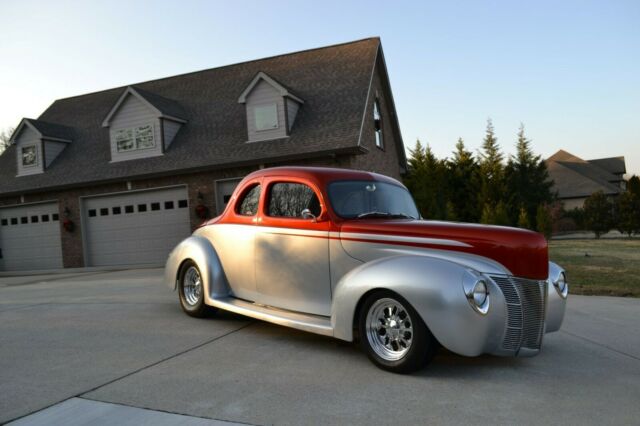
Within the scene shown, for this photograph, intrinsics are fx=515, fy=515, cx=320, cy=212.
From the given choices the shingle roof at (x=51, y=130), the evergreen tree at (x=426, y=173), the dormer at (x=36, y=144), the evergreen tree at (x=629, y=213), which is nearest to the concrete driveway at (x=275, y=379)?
the dormer at (x=36, y=144)

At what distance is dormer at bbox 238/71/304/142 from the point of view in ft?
55.7

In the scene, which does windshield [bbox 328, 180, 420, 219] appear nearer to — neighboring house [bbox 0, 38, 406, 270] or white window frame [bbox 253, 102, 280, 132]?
neighboring house [bbox 0, 38, 406, 270]

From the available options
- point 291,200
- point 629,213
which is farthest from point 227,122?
point 629,213

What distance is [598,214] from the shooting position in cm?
3183

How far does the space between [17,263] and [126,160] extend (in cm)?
680

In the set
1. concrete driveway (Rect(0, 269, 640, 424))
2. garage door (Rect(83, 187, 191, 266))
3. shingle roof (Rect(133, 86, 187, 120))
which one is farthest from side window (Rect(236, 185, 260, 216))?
shingle roof (Rect(133, 86, 187, 120))

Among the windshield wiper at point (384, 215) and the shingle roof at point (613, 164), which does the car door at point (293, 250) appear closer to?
the windshield wiper at point (384, 215)

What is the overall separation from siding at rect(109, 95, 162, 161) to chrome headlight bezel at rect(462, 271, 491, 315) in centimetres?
1627

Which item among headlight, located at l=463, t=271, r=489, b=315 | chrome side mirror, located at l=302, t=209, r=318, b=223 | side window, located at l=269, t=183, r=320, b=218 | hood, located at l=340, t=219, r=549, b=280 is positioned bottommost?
headlight, located at l=463, t=271, r=489, b=315

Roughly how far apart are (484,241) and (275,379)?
2.13 meters

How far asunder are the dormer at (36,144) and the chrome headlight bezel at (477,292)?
2085cm

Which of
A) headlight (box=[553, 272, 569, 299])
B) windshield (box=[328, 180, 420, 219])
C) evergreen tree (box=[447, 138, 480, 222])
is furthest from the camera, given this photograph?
evergreen tree (box=[447, 138, 480, 222])

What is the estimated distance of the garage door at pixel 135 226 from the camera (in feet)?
58.9

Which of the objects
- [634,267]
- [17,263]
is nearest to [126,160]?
[17,263]
